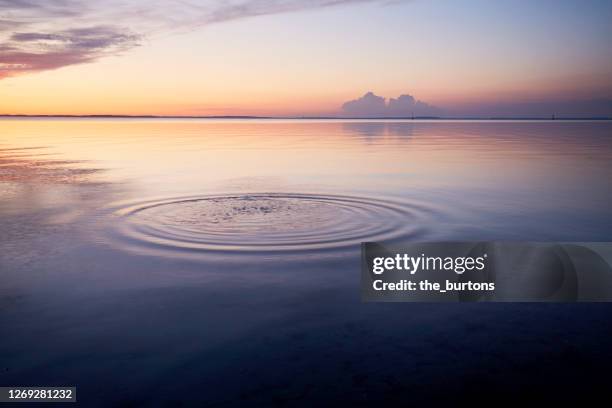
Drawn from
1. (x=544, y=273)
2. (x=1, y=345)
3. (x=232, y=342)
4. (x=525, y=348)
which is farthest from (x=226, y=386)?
(x=544, y=273)

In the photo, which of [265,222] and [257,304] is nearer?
[257,304]

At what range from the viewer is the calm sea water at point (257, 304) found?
6.61 m

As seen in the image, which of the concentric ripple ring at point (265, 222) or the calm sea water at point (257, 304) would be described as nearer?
the calm sea water at point (257, 304)

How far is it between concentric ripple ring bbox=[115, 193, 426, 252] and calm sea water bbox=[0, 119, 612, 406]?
71mm

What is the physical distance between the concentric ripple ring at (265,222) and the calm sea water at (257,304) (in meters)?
0.07

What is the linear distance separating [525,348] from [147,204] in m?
14.0

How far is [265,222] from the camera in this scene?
49.9 ft

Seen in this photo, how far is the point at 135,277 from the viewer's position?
34.2 ft

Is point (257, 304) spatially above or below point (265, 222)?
below

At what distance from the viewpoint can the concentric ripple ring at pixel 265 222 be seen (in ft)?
42.3

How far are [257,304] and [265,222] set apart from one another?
6.29 m

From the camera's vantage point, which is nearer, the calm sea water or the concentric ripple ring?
the calm sea water

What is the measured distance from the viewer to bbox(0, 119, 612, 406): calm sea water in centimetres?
661

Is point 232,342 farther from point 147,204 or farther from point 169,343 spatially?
point 147,204
